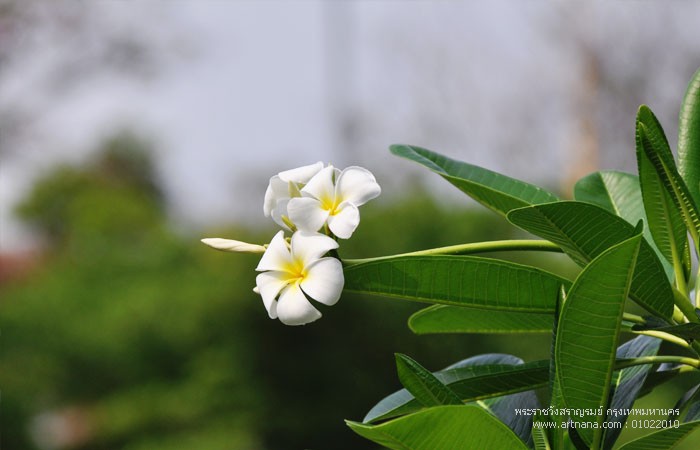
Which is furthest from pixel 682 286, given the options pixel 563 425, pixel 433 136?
pixel 433 136

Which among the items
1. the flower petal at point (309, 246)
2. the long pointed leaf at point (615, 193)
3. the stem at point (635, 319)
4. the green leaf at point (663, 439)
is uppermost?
the long pointed leaf at point (615, 193)

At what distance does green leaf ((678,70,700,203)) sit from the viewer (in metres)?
0.77

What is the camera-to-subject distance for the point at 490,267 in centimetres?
67

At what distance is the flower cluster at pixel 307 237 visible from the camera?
627 millimetres

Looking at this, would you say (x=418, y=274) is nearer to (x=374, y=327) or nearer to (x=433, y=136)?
(x=374, y=327)

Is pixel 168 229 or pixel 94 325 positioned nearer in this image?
pixel 94 325

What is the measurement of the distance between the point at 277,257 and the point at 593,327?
25 cm

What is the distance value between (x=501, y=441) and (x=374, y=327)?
14.5 ft

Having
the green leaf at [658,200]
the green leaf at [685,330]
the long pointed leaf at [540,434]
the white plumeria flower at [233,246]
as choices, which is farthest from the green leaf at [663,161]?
the white plumeria flower at [233,246]

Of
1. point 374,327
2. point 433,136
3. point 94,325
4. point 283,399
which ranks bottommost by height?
point 283,399

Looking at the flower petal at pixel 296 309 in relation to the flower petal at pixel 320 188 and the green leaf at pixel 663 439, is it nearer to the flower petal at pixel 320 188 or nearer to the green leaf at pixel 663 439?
the flower petal at pixel 320 188

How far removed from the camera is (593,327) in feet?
2.06

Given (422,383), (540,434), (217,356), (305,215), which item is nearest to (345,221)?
(305,215)

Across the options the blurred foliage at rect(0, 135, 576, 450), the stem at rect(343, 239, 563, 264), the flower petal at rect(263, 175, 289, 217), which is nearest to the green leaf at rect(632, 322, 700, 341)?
the stem at rect(343, 239, 563, 264)
